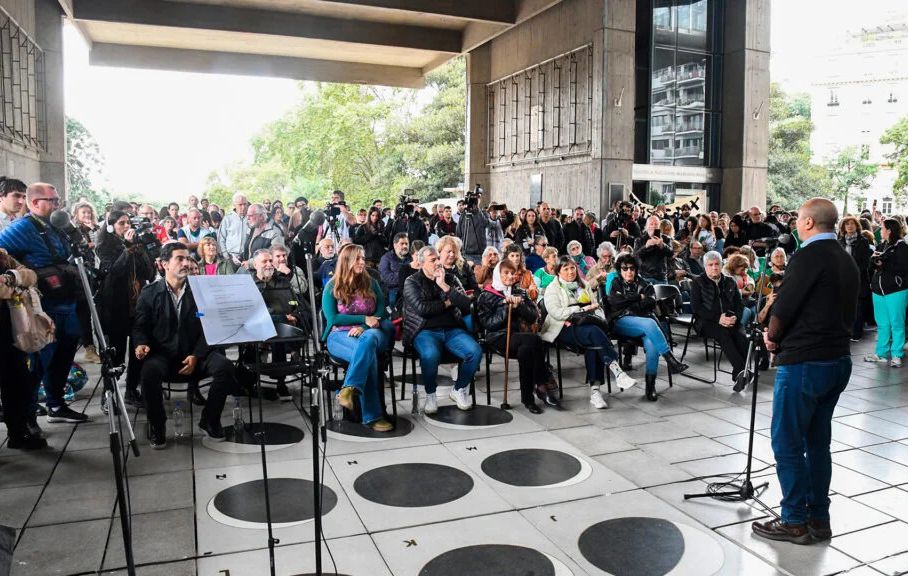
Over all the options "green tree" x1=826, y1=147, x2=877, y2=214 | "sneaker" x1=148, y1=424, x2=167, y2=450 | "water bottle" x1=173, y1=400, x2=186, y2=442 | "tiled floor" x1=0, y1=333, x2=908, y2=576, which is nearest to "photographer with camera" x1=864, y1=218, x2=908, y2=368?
"tiled floor" x1=0, y1=333, x2=908, y2=576

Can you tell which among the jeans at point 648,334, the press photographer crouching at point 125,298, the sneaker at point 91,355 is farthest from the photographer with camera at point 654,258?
the sneaker at point 91,355

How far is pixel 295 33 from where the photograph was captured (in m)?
19.9

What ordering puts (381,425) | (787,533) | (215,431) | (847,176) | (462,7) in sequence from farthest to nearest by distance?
1. (847,176)
2. (462,7)
3. (381,425)
4. (215,431)
5. (787,533)

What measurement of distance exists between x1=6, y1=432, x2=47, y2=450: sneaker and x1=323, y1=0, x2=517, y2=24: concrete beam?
49.7 ft

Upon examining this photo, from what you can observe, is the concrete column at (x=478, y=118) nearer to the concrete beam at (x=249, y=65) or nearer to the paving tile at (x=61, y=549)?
the concrete beam at (x=249, y=65)

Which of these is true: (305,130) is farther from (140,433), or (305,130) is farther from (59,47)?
(140,433)

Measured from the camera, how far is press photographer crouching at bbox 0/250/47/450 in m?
4.45

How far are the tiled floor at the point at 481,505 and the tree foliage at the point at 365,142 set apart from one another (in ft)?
103

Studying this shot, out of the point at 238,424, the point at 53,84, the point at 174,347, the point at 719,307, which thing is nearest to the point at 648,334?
the point at 719,307

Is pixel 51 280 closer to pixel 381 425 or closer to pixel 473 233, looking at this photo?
pixel 381 425

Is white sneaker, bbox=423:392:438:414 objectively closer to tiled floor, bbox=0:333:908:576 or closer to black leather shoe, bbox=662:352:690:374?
tiled floor, bbox=0:333:908:576

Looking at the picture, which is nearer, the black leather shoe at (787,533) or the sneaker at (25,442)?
the black leather shoe at (787,533)

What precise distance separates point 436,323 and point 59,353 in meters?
3.04

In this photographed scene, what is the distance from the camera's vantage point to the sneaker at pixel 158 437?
4922mm
